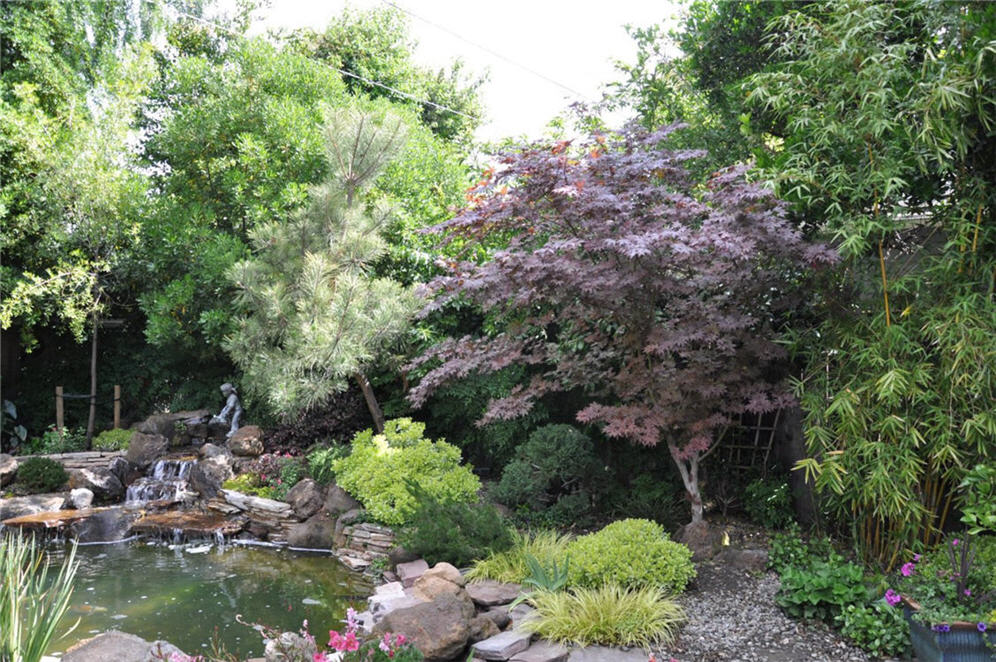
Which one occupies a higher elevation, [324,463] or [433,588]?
[433,588]

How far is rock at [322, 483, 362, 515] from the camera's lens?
263 inches

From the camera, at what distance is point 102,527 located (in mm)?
7016

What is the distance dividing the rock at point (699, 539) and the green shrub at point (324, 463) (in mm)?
3780

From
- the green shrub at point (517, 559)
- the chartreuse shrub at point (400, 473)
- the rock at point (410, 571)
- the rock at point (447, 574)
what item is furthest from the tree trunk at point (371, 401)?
the rock at point (447, 574)

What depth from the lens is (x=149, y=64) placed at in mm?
10828

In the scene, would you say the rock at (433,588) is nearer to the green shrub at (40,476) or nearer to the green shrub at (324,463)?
the green shrub at (324,463)

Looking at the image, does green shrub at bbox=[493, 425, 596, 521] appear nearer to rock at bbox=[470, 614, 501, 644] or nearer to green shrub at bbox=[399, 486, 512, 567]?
green shrub at bbox=[399, 486, 512, 567]

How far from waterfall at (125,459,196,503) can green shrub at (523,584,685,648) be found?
18.8ft

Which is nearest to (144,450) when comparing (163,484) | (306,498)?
(163,484)

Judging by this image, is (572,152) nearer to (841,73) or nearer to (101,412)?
(841,73)

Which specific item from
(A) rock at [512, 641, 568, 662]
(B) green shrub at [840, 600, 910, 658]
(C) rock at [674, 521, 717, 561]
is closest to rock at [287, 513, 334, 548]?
(C) rock at [674, 521, 717, 561]

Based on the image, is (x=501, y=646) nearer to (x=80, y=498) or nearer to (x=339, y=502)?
(x=339, y=502)

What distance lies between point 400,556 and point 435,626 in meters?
1.84

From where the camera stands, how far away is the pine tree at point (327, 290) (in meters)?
6.93
